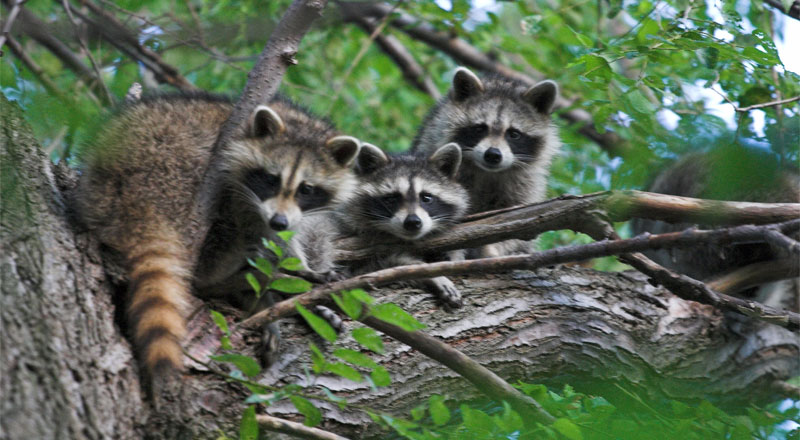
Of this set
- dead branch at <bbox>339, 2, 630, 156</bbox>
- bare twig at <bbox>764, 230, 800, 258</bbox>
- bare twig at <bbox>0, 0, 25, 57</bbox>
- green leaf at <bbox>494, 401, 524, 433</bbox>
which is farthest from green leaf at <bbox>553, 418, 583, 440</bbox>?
dead branch at <bbox>339, 2, 630, 156</bbox>

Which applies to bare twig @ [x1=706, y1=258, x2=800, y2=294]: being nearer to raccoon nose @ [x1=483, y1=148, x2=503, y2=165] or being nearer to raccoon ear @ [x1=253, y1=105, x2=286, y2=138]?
raccoon nose @ [x1=483, y1=148, x2=503, y2=165]

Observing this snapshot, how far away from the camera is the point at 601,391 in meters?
3.14

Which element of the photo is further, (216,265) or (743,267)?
(743,267)

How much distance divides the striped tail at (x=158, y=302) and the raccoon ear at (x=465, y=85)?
2.41 m

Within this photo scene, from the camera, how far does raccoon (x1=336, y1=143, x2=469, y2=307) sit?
3.62m

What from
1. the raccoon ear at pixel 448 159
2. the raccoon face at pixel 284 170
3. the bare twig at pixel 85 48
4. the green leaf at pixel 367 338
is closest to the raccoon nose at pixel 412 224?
the raccoon face at pixel 284 170

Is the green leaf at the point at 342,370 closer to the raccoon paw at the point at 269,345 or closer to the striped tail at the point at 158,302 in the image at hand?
the striped tail at the point at 158,302

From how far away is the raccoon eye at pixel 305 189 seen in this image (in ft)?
10.8

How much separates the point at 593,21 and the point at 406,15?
159 centimetres

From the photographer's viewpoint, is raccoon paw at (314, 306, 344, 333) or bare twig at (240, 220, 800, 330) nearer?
bare twig at (240, 220, 800, 330)

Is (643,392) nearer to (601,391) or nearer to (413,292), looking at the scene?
(601,391)

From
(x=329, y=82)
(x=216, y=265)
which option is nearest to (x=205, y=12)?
(x=329, y=82)

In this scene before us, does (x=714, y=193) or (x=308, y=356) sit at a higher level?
(x=714, y=193)

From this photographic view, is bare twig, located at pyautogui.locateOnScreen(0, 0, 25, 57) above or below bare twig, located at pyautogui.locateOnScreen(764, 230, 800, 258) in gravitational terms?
above
